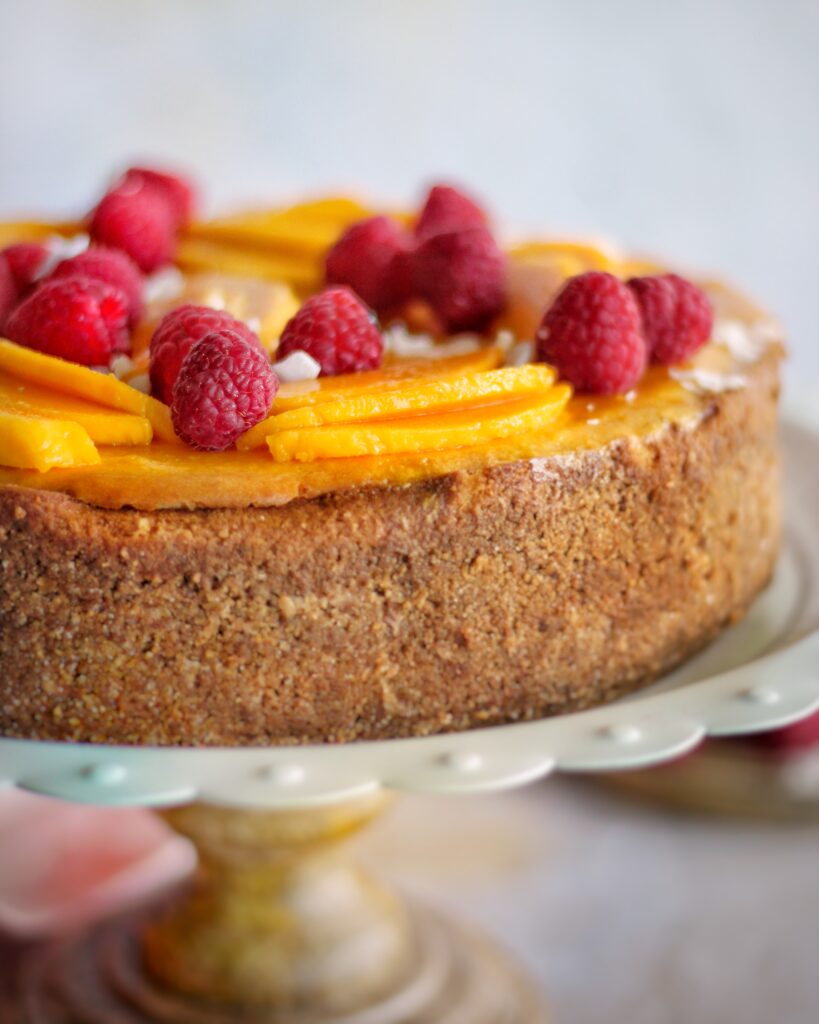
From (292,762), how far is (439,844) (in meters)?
1.29

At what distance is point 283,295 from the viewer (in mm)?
1631

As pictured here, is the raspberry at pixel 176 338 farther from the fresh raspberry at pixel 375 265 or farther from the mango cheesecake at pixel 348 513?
the fresh raspberry at pixel 375 265

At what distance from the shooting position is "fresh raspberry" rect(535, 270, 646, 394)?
4.61 ft

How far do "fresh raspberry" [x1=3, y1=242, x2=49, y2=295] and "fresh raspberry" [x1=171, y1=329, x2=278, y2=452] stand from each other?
48 centimetres

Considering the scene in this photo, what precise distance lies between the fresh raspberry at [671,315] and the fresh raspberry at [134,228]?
68 centimetres

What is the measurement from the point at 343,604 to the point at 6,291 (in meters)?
0.61

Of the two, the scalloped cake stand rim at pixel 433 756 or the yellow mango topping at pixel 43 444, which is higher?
the yellow mango topping at pixel 43 444

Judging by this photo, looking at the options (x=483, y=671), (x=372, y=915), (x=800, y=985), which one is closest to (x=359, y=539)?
(x=483, y=671)

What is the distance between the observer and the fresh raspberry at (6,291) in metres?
1.58

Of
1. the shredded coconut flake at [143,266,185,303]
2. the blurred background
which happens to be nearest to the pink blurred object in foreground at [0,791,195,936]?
the shredded coconut flake at [143,266,185,303]

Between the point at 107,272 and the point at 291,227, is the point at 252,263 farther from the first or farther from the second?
the point at 107,272

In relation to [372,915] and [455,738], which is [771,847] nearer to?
[372,915]

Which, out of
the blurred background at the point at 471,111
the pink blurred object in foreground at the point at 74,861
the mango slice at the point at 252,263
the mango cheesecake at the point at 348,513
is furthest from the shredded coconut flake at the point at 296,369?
the blurred background at the point at 471,111

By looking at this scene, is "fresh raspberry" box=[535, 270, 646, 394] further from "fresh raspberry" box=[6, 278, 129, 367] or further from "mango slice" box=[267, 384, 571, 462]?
"fresh raspberry" box=[6, 278, 129, 367]
